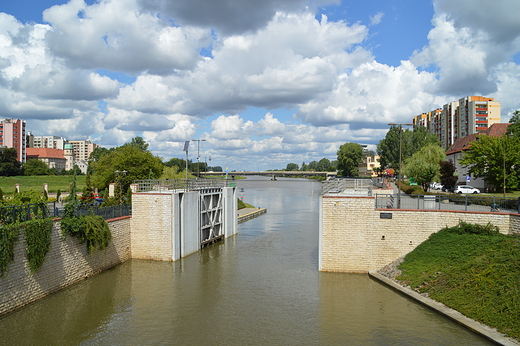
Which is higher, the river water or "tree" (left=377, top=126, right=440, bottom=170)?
"tree" (left=377, top=126, right=440, bottom=170)

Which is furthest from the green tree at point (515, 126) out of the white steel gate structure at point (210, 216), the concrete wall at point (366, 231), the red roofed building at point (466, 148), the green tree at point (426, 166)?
the white steel gate structure at point (210, 216)

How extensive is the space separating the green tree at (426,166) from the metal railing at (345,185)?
26168 millimetres

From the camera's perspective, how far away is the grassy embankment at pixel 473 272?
41.7 feet

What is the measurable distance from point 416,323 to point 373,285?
411 cm

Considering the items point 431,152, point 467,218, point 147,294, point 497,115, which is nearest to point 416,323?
point 467,218

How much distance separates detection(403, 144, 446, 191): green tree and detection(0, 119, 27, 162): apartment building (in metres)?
125

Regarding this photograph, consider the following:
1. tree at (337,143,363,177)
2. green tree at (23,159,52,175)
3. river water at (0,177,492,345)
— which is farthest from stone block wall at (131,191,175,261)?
tree at (337,143,363,177)

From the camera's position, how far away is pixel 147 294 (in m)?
17.5

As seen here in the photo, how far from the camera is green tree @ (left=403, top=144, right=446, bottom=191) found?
4653cm

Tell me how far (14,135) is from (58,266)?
138225 millimetres

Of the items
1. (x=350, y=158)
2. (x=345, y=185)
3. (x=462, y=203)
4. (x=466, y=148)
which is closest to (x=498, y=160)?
(x=466, y=148)

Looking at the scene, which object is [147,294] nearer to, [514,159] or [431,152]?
[514,159]

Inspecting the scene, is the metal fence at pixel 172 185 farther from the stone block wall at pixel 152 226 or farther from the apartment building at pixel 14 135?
the apartment building at pixel 14 135

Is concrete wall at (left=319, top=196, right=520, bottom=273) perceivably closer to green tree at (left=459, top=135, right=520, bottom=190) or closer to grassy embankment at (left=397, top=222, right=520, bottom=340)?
grassy embankment at (left=397, top=222, right=520, bottom=340)
